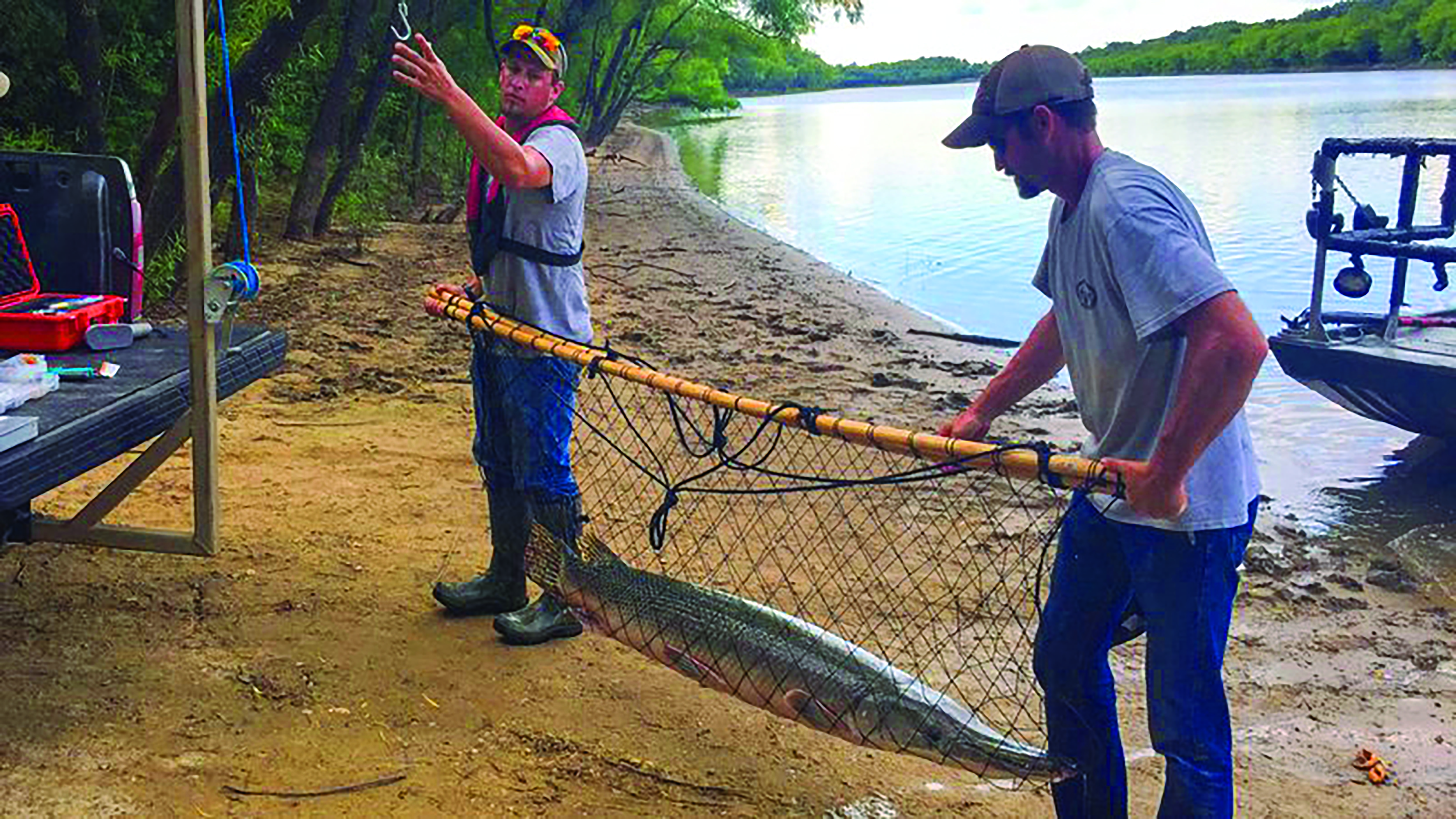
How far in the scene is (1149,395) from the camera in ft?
9.57

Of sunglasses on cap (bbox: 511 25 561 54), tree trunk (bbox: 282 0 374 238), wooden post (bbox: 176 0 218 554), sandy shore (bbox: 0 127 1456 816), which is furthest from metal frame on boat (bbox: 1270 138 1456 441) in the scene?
tree trunk (bbox: 282 0 374 238)

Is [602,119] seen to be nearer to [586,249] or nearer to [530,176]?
[586,249]

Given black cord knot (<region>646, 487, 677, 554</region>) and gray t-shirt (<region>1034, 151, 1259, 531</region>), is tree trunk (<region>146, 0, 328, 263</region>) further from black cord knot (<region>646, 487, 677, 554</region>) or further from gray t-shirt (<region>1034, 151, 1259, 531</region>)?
gray t-shirt (<region>1034, 151, 1259, 531</region>)

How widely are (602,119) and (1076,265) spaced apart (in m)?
32.8

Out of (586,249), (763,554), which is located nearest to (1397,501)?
(763,554)

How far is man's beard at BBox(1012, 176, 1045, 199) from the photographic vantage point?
10.0ft

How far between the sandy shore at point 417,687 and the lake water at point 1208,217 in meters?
1.95

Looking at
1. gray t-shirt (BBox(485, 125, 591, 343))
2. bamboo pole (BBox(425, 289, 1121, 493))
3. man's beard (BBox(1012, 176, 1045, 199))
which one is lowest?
bamboo pole (BBox(425, 289, 1121, 493))

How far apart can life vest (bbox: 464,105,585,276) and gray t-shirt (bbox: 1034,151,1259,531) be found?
1.91m

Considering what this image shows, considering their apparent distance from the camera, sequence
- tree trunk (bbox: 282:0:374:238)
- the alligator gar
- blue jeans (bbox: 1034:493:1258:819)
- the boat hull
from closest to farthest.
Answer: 1. blue jeans (bbox: 1034:493:1258:819)
2. the alligator gar
3. the boat hull
4. tree trunk (bbox: 282:0:374:238)

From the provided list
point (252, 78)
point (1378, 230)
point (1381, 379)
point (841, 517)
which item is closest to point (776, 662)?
point (841, 517)

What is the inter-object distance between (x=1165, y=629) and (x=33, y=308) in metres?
3.57

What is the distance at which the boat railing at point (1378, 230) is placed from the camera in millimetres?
8305

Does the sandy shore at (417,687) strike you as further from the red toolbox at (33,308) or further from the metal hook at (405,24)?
the metal hook at (405,24)
